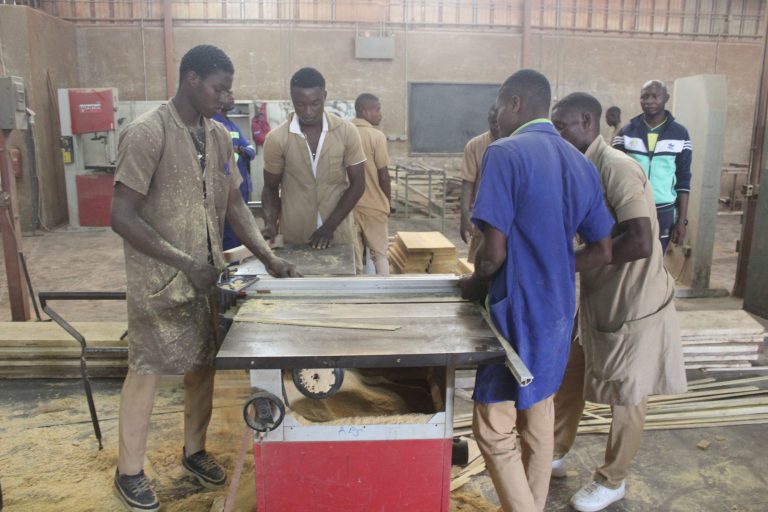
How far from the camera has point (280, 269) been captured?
2600 millimetres

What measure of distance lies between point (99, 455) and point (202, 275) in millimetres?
1276

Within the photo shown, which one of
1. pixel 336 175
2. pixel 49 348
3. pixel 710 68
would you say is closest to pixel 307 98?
pixel 336 175

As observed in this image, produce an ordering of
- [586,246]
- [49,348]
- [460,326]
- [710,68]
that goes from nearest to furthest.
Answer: [460,326] < [586,246] < [49,348] < [710,68]

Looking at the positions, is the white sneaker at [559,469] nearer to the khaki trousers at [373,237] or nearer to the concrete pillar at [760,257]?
the khaki trousers at [373,237]

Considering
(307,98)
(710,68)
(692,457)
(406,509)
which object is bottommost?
(692,457)

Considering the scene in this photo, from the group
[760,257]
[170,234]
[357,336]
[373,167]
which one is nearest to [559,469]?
[357,336]

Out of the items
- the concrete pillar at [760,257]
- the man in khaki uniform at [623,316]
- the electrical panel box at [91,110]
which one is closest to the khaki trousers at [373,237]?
the man in khaki uniform at [623,316]

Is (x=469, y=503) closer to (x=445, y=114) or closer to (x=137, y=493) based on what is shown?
(x=137, y=493)

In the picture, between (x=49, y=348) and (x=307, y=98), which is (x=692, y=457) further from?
(x=49, y=348)

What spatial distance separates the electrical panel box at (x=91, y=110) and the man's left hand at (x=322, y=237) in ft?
21.0

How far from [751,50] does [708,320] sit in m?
10.5

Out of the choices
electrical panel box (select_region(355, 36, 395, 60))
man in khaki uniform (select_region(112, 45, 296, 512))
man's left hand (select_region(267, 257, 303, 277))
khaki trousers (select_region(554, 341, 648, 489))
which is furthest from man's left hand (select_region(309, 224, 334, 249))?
electrical panel box (select_region(355, 36, 395, 60))

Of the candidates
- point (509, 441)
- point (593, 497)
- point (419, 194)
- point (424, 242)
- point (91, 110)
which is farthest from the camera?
point (419, 194)

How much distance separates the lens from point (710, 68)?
12.0 m
